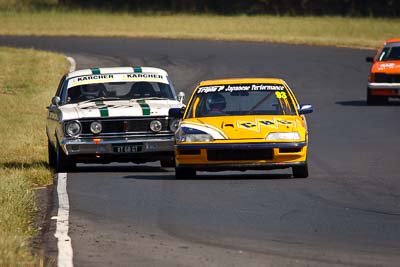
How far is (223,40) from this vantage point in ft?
175

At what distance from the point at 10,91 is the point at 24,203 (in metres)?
22.3

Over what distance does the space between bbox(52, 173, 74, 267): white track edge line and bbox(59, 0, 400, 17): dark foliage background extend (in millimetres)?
53574

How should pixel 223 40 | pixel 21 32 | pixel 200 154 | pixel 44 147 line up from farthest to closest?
pixel 21 32, pixel 223 40, pixel 44 147, pixel 200 154

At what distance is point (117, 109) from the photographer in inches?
687

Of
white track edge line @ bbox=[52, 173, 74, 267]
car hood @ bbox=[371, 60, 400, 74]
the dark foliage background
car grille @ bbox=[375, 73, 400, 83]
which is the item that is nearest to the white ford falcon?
white track edge line @ bbox=[52, 173, 74, 267]

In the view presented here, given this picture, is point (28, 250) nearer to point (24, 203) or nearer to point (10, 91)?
point (24, 203)

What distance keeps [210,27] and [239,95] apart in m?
44.3

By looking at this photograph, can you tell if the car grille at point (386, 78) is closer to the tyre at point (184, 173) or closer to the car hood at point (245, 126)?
the car hood at point (245, 126)

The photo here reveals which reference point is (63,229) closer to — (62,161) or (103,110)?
(62,161)

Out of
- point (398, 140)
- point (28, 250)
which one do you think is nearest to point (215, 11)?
point (398, 140)

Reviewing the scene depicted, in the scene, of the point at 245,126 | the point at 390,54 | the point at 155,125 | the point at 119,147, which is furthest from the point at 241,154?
the point at 390,54

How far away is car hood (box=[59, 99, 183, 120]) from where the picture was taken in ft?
57.0

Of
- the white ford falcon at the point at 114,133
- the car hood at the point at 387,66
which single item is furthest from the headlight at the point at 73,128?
the car hood at the point at 387,66

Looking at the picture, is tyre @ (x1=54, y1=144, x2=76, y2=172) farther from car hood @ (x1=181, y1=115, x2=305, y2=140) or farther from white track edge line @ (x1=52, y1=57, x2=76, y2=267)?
car hood @ (x1=181, y1=115, x2=305, y2=140)
